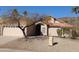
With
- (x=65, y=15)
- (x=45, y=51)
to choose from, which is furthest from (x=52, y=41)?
(x=65, y=15)

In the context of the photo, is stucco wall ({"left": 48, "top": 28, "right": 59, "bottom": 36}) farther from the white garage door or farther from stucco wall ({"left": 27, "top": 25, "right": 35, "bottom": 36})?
the white garage door

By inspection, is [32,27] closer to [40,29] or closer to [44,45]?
[40,29]

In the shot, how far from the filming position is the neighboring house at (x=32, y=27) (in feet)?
10.9

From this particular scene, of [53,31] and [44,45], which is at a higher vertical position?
[53,31]

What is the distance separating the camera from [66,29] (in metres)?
3.36

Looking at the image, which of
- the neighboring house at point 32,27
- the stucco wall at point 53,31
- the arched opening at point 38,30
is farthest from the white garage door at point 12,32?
the stucco wall at point 53,31

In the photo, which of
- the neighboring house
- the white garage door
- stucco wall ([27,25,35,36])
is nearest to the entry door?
the neighboring house

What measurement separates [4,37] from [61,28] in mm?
687

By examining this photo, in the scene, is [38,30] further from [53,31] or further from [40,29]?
[53,31]

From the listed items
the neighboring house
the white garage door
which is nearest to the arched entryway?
the neighboring house

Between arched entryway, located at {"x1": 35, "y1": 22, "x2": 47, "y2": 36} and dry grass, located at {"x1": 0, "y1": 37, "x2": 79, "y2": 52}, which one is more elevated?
arched entryway, located at {"x1": 35, "y1": 22, "x2": 47, "y2": 36}

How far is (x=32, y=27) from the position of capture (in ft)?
11.0

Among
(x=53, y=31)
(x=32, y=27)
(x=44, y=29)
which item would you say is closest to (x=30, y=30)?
(x=32, y=27)

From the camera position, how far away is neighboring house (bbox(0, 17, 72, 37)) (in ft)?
10.9
